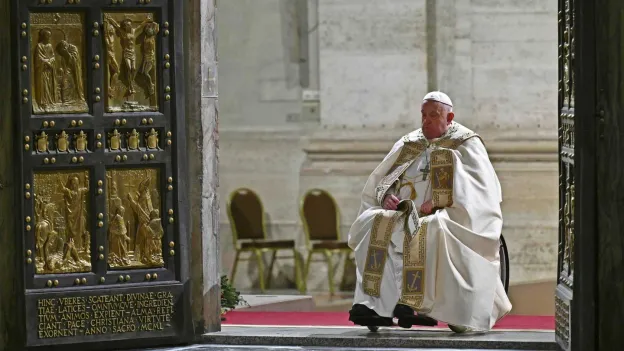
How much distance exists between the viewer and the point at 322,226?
16438 millimetres

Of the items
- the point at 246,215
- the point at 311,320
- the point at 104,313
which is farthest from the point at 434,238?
the point at 246,215

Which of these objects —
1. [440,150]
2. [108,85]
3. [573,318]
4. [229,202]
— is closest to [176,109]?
[108,85]

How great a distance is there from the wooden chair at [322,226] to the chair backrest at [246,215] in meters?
0.49

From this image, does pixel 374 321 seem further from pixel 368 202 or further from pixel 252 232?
pixel 252 232

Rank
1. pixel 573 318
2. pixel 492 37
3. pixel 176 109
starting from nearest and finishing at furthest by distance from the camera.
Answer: pixel 573 318, pixel 176 109, pixel 492 37

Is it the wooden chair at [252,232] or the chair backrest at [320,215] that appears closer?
the chair backrest at [320,215]

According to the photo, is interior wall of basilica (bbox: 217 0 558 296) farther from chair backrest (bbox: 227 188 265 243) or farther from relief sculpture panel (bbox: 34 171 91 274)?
relief sculpture panel (bbox: 34 171 91 274)

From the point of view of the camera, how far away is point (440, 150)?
10.6m

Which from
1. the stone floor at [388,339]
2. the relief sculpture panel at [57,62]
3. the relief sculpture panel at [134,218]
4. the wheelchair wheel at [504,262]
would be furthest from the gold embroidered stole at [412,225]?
the relief sculpture panel at [57,62]

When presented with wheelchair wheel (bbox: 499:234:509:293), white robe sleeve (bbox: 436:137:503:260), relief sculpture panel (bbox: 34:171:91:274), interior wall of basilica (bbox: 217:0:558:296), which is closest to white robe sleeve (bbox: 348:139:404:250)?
white robe sleeve (bbox: 436:137:503:260)

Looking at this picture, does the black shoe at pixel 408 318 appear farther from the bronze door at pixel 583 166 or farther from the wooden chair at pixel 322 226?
the wooden chair at pixel 322 226

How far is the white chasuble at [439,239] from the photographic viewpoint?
10211 millimetres

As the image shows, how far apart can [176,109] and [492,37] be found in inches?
255

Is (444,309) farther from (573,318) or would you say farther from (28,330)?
(28,330)
